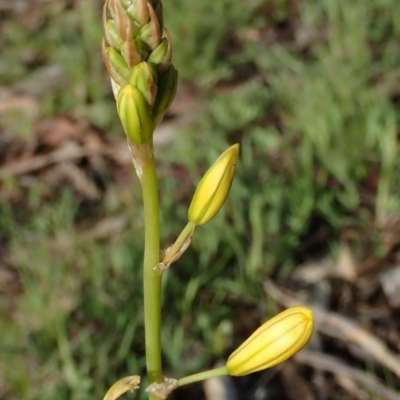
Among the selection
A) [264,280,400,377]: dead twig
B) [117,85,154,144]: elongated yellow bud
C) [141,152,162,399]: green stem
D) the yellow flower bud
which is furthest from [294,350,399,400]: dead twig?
[117,85,154,144]: elongated yellow bud

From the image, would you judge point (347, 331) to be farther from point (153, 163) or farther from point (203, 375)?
point (153, 163)

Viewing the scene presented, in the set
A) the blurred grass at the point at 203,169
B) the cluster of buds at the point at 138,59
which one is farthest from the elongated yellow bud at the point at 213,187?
the blurred grass at the point at 203,169

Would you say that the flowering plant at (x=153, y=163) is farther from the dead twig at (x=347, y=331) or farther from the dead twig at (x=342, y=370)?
the dead twig at (x=347, y=331)

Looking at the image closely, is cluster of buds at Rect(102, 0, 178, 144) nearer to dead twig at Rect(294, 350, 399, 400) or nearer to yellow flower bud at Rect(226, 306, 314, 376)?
yellow flower bud at Rect(226, 306, 314, 376)

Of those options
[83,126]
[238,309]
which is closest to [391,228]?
[238,309]

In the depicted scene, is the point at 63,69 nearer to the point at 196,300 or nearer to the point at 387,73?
Result: the point at 387,73


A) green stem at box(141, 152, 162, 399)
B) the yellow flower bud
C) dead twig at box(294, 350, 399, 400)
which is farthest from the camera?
dead twig at box(294, 350, 399, 400)

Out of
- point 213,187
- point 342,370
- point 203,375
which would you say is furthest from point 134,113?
point 342,370
